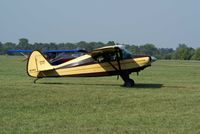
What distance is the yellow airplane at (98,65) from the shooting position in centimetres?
2009

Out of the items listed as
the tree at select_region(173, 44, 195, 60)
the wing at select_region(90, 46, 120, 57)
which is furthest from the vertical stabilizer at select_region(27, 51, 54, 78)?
the tree at select_region(173, 44, 195, 60)

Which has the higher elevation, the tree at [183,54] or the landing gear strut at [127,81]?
the tree at [183,54]

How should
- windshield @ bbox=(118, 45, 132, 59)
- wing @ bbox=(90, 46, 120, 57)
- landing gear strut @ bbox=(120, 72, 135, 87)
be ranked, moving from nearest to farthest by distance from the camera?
wing @ bbox=(90, 46, 120, 57), landing gear strut @ bbox=(120, 72, 135, 87), windshield @ bbox=(118, 45, 132, 59)

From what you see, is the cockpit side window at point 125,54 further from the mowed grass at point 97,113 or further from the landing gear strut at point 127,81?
the mowed grass at point 97,113

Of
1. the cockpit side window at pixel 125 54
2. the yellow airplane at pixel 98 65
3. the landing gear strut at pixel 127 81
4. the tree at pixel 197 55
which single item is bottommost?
the landing gear strut at pixel 127 81

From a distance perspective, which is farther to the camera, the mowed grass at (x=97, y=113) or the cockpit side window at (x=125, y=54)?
the cockpit side window at (x=125, y=54)

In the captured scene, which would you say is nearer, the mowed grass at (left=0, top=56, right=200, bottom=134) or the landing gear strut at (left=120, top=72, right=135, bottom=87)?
the mowed grass at (left=0, top=56, right=200, bottom=134)

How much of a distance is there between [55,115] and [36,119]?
0.72 m

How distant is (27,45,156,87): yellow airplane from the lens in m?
20.1

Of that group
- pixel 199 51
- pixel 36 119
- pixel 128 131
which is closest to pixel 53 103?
pixel 36 119

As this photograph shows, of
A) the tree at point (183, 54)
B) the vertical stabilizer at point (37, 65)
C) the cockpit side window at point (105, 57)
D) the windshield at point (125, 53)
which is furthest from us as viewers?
the tree at point (183, 54)

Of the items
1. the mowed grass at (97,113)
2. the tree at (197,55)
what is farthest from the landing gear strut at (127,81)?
the tree at (197,55)

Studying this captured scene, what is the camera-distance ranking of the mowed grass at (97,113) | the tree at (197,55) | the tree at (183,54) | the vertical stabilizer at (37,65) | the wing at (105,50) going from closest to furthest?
the mowed grass at (97,113) → the wing at (105,50) → the vertical stabilizer at (37,65) → the tree at (197,55) → the tree at (183,54)

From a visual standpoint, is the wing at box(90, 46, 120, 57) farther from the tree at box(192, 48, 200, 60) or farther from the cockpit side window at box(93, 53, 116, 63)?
the tree at box(192, 48, 200, 60)
